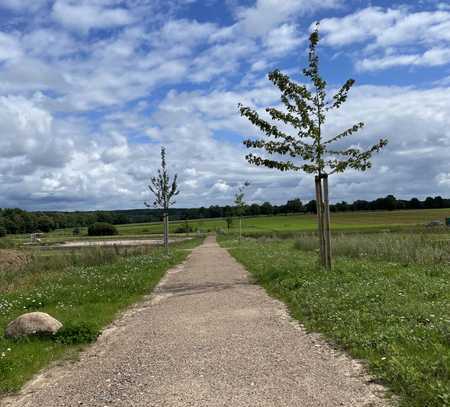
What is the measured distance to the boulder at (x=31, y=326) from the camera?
7.23m

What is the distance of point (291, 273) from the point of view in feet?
44.5

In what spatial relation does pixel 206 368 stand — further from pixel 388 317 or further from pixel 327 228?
pixel 327 228

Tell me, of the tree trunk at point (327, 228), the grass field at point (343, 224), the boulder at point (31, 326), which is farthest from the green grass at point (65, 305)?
the grass field at point (343, 224)

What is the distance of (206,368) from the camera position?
5484 mm

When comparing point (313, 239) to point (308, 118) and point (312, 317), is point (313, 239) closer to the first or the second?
point (308, 118)

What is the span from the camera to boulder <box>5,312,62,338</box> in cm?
723

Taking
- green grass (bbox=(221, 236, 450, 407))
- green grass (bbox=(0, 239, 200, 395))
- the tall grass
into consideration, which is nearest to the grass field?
the tall grass

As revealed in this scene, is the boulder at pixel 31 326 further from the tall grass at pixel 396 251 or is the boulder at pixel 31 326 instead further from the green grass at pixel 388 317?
the tall grass at pixel 396 251

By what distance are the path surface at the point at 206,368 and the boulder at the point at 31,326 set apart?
886mm

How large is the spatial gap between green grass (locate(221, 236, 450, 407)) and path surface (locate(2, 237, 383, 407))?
0.32 metres

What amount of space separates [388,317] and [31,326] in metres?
5.54

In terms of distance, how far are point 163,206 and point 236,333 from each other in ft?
63.6

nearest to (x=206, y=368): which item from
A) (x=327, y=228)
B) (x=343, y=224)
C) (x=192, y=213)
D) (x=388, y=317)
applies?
(x=388, y=317)

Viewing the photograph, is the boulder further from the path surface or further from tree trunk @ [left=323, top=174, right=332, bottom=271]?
tree trunk @ [left=323, top=174, right=332, bottom=271]
